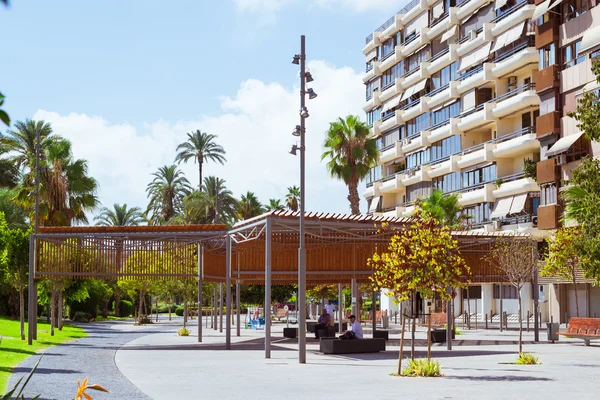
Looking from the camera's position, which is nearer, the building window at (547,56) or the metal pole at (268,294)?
the metal pole at (268,294)

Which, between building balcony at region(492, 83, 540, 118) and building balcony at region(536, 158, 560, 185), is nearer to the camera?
building balcony at region(536, 158, 560, 185)

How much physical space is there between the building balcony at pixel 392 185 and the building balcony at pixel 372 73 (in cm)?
1093

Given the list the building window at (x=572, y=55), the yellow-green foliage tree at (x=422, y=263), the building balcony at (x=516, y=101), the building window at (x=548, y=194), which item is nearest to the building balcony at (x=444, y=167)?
the building balcony at (x=516, y=101)

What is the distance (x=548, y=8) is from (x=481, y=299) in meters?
Answer: 25.5

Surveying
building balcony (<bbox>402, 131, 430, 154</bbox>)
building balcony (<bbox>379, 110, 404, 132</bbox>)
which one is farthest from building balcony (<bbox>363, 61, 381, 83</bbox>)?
building balcony (<bbox>402, 131, 430, 154</bbox>)

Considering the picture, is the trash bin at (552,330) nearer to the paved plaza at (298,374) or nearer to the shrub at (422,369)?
the paved plaza at (298,374)

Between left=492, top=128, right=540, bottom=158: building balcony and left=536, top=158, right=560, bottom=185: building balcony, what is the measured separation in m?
3.63

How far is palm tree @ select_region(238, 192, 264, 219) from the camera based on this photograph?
8431 cm

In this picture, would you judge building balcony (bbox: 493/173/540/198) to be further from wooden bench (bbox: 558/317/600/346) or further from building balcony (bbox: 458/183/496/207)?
wooden bench (bbox: 558/317/600/346)

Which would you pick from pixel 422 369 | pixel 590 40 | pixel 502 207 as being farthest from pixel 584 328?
pixel 502 207

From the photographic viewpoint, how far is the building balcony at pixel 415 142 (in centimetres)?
7319

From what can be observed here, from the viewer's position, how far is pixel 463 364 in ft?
74.5

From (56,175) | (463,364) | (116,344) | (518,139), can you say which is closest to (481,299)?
(518,139)

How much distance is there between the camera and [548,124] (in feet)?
170
